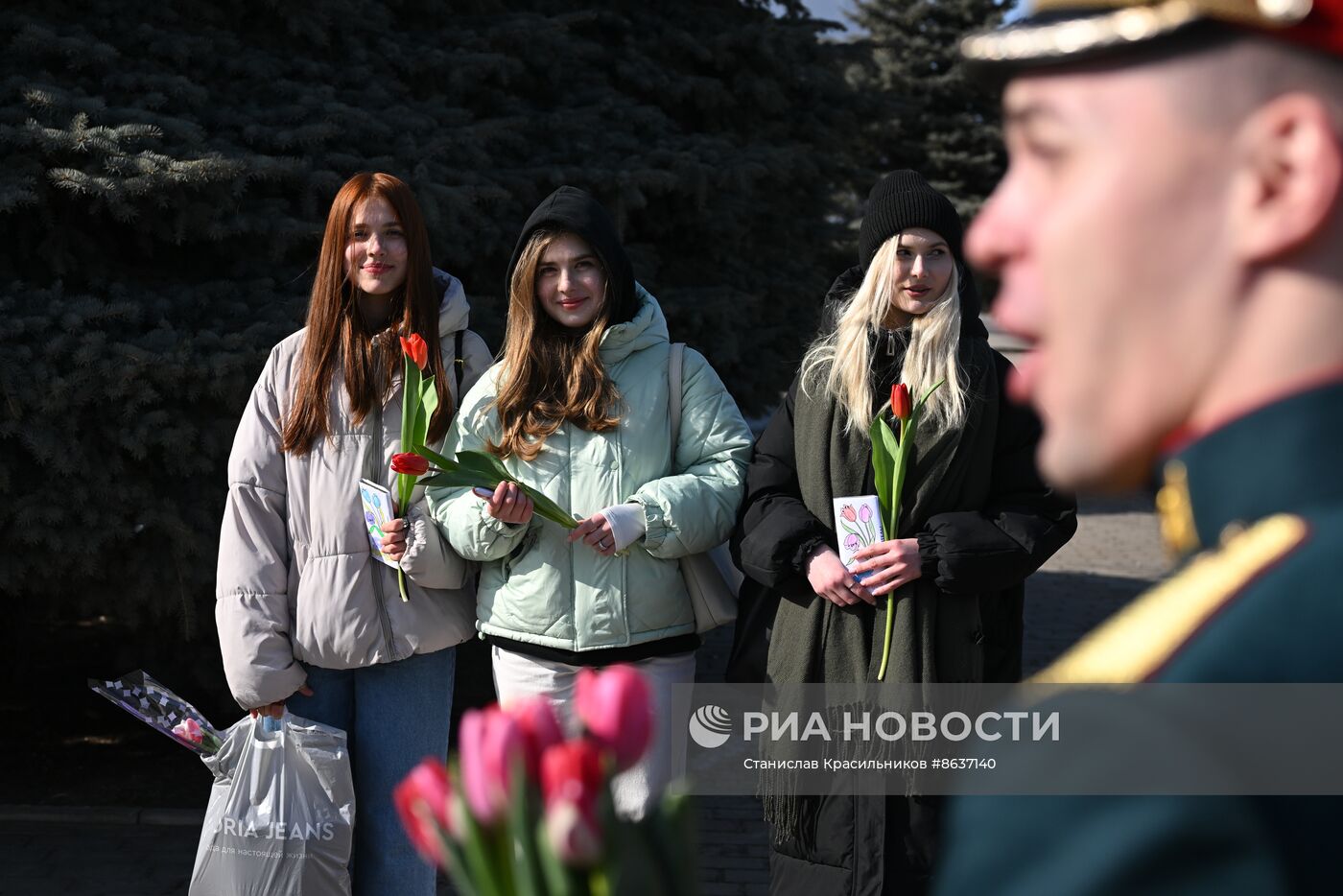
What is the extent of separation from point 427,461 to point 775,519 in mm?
938

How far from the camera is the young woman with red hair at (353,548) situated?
12.8 feet

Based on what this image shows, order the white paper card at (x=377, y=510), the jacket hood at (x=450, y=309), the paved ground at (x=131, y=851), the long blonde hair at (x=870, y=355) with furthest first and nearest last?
1. the paved ground at (x=131, y=851)
2. the jacket hood at (x=450, y=309)
3. the white paper card at (x=377, y=510)
4. the long blonde hair at (x=870, y=355)

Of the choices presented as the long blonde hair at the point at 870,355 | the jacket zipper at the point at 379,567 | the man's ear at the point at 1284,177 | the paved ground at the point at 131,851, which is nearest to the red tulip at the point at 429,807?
the man's ear at the point at 1284,177

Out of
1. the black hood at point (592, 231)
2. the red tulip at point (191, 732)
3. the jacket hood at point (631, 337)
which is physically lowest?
the red tulip at point (191, 732)

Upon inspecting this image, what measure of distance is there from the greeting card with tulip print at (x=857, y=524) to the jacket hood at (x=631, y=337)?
784 millimetres

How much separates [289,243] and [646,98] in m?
2.61

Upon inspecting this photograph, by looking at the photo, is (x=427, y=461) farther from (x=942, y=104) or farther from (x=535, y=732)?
(x=942, y=104)

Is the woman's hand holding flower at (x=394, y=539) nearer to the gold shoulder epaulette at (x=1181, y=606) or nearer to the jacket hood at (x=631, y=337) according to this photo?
the jacket hood at (x=631, y=337)

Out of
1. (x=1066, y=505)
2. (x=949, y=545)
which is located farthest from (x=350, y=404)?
(x=1066, y=505)

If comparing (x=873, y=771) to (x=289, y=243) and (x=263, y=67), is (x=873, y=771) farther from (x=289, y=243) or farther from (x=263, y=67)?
(x=263, y=67)

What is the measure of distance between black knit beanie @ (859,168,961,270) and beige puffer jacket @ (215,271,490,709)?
1.43 metres

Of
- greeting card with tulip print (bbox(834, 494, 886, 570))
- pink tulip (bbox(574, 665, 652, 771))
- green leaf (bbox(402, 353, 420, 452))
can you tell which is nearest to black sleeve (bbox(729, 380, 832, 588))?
greeting card with tulip print (bbox(834, 494, 886, 570))

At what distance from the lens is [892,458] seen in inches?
141

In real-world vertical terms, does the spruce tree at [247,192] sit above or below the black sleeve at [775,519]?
above
